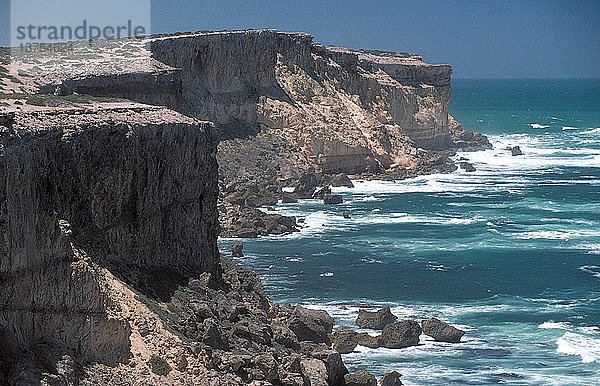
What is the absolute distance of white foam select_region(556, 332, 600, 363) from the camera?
39.3 metres

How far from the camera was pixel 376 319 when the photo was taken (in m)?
42.7

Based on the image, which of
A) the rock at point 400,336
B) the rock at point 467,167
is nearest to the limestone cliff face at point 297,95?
the rock at point 467,167

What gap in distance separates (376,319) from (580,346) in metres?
8.51

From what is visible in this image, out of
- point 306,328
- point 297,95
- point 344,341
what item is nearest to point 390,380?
point 306,328

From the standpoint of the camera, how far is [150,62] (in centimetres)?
6769

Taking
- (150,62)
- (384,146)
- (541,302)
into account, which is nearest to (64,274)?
(541,302)

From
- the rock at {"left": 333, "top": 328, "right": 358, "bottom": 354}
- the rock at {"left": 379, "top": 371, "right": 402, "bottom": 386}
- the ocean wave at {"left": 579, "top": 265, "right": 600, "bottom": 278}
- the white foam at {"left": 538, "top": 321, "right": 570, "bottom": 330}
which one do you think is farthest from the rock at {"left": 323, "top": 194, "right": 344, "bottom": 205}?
the rock at {"left": 379, "top": 371, "right": 402, "bottom": 386}

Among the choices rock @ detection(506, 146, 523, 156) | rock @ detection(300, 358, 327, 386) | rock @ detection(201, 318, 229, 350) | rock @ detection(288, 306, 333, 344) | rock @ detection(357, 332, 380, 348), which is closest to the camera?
rock @ detection(201, 318, 229, 350)

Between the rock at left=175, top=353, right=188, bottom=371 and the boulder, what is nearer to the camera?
the rock at left=175, top=353, right=188, bottom=371

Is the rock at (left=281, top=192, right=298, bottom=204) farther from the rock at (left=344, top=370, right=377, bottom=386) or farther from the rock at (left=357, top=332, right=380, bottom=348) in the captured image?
the rock at (left=344, top=370, right=377, bottom=386)

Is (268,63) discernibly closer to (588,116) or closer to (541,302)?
(541,302)

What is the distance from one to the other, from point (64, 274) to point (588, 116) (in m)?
175

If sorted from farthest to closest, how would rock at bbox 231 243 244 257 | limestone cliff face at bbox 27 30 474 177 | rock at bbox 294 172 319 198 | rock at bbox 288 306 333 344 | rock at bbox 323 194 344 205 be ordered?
limestone cliff face at bbox 27 30 474 177 < rock at bbox 294 172 319 198 < rock at bbox 323 194 344 205 < rock at bbox 231 243 244 257 < rock at bbox 288 306 333 344

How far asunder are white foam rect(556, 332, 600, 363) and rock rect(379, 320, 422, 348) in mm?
5765
